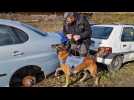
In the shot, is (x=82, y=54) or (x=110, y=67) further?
(x=110, y=67)

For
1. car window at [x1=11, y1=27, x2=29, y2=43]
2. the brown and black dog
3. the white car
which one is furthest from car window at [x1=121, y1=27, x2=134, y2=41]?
car window at [x1=11, y1=27, x2=29, y2=43]

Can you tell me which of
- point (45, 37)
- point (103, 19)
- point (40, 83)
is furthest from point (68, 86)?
point (103, 19)

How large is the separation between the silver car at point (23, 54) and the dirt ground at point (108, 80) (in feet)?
0.72

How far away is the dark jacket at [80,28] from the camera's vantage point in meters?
6.26

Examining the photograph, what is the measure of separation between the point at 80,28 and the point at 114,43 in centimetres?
106

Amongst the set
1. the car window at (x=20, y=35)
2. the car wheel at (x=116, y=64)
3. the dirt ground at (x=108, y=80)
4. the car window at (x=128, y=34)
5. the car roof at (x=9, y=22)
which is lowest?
the dirt ground at (x=108, y=80)

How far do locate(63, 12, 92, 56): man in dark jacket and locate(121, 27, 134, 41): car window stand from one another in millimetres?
1126

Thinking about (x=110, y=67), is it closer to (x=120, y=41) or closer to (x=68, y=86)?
(x=120, y=41)

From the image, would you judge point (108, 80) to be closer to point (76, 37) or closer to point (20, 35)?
point (76, 37)

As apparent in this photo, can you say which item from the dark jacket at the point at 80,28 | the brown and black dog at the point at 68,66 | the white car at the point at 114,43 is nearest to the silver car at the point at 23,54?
the brown and black dog at the point at 68,66

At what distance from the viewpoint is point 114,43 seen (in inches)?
273

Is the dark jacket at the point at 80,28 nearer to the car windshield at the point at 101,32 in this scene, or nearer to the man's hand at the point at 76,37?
the man's hand at the point at 76,37
